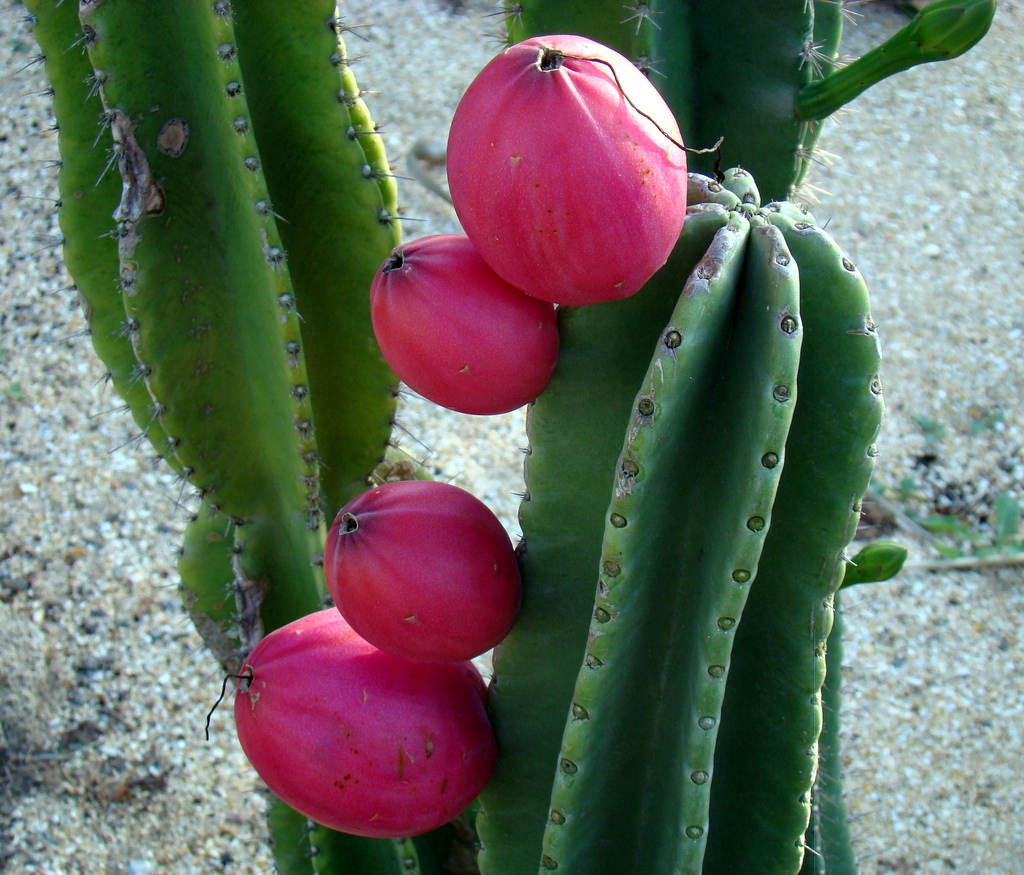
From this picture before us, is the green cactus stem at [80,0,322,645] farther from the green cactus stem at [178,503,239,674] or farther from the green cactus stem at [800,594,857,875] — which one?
the green cactus stem at [800,594,857,875]

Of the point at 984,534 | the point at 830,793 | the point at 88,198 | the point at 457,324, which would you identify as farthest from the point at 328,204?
the point at 984,534

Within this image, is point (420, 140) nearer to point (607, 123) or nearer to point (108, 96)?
point (108, 96)

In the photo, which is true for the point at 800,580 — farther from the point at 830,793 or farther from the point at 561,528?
the point at 830,793

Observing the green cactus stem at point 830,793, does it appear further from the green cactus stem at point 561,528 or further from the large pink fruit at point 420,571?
the large pink fruit at point 420,571

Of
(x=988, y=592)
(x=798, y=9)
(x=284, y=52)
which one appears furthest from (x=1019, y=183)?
(x=284, y=52)

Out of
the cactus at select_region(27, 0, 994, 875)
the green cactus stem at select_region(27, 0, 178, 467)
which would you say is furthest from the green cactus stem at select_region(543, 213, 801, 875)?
the green cactus stem at select_region(27, 0, 178, 467)

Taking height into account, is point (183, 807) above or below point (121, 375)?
below
